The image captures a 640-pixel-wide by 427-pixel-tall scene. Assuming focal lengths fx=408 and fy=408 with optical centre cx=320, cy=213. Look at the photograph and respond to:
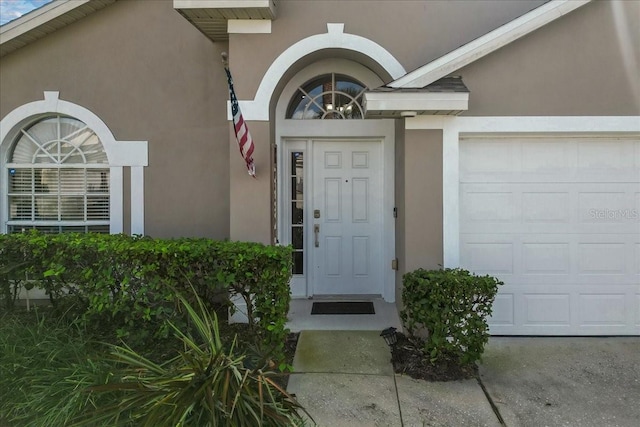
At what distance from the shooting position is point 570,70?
4703 millimetres

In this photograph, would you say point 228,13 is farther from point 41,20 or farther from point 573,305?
point 573,305

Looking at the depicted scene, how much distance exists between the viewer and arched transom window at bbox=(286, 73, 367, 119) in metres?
6.05

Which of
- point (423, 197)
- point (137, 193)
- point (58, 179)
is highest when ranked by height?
point (58, 179)

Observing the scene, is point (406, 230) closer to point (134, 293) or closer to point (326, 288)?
point (326, 288)

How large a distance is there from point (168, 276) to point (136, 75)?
342 centimetres

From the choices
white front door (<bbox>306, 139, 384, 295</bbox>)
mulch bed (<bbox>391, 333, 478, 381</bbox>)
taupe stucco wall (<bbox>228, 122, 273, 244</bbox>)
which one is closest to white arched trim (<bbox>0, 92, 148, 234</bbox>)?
taupe stucco wall (<bbox>228, 122, 273, 244</bbox>)

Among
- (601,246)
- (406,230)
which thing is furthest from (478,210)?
(601,246)

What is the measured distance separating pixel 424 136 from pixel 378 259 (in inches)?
82.5

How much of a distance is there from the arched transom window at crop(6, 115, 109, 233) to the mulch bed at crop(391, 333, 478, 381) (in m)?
4.48

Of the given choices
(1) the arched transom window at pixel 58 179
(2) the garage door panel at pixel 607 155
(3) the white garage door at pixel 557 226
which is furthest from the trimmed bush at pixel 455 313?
(1) the arched transom window at pixel 58 179

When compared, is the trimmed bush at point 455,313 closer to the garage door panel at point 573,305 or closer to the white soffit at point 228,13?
the garage door panel at point 573,305

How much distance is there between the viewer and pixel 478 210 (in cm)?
496

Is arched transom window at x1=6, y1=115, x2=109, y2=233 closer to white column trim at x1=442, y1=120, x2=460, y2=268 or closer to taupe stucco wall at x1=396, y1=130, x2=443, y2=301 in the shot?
taupe stucco wall at x1=396, y1=130, x2=443, y2=301

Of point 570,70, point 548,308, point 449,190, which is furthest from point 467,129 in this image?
point 548,308
